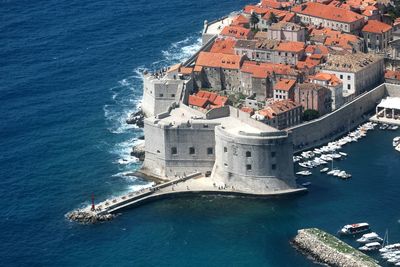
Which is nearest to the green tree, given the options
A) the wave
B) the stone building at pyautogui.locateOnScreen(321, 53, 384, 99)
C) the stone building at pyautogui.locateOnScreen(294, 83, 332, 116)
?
the stone building at pyautogui.locateOnScreen(294, 83, 332, 116)

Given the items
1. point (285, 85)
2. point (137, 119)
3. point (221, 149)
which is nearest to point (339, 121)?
point (285, 85)

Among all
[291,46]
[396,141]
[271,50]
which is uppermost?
[291,46]

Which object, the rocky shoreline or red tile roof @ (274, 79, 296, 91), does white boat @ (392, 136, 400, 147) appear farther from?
the rocky shoreline

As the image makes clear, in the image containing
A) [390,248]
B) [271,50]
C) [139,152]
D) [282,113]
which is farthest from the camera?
[271,50]

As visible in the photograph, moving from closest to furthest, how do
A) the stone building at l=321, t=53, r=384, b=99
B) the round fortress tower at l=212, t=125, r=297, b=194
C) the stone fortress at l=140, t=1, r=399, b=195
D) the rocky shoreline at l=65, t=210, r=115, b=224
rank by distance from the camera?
1. the rocky shoreline at l=65, t=210, r=115, b=224
2. the round fortress tower at l=212, t=125, r=297, b=194
3. the stone fortress at l=140, t=1, r=399, b=195
4. the stone building at l=321, t=53, r=384, b=99

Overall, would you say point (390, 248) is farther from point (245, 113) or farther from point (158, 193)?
point (245, 113)

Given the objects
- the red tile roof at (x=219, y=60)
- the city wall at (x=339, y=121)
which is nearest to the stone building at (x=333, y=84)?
the city wall at (x=339, y=121)

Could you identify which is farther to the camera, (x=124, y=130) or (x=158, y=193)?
(x=124, y=130)
